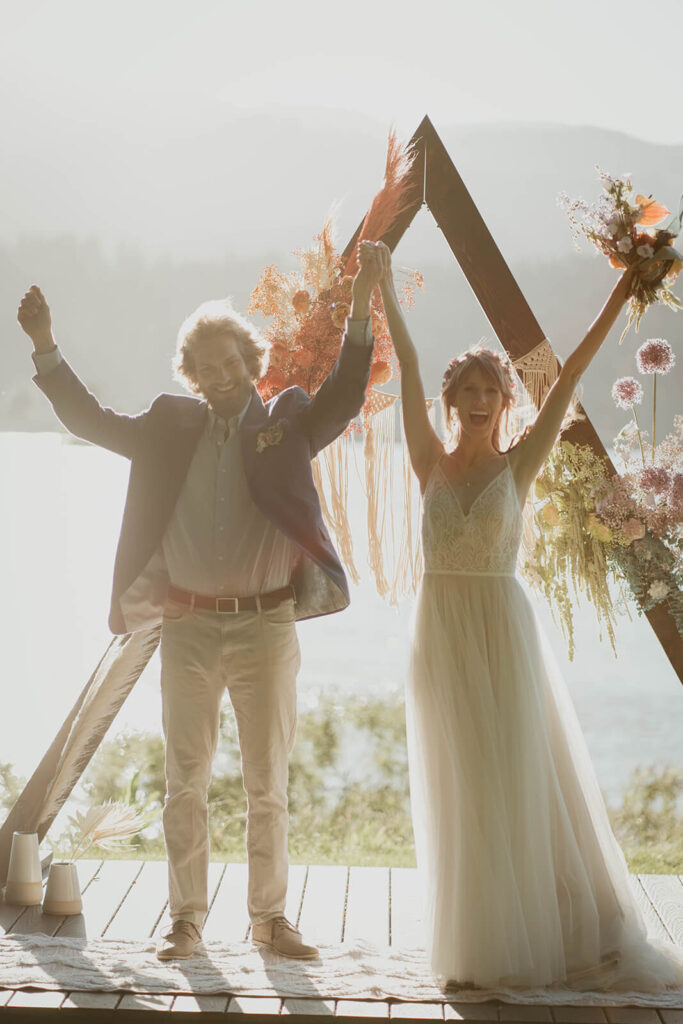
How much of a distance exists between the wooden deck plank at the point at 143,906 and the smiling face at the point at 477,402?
1661mm

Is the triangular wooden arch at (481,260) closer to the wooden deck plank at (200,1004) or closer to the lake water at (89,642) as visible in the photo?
the wooden deck plank at (200,1004)

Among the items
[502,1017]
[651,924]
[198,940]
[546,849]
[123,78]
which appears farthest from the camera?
[123,78]

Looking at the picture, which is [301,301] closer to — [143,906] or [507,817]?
[507,817]

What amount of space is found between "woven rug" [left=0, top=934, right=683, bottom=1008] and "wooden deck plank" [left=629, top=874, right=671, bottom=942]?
466 mm

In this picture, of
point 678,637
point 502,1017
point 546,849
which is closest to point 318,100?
point 678,637

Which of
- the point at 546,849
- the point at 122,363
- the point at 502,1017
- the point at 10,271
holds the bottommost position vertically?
the point at 502,1017

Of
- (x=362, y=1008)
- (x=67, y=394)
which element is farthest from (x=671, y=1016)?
(x=67, y=394)

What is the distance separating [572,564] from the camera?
3.26m

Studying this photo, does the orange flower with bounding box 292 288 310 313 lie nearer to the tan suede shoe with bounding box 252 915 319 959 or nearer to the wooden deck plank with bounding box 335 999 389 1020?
the tan suede shoe with bounding box 252 915 319 959

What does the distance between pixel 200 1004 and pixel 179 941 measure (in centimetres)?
35

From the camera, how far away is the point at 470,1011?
2.42m

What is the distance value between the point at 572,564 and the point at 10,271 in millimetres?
3796

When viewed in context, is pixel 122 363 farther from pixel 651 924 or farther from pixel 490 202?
pixel 651 924

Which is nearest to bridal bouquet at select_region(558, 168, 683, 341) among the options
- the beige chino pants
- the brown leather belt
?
the brown leather belt
